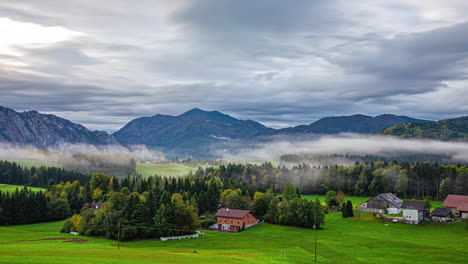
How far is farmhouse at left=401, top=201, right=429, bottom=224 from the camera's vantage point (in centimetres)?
10292

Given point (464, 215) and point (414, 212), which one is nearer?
point (414, 212)

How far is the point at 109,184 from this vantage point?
6683 inches

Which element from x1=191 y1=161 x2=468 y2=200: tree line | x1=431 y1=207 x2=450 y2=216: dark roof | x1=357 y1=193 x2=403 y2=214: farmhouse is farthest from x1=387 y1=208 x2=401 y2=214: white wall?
x1=191 y1=161 x2=468 y2=200: tree line

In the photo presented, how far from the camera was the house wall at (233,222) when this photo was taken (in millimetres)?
Result: 105125

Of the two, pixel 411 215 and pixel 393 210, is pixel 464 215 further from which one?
pixel 393 210

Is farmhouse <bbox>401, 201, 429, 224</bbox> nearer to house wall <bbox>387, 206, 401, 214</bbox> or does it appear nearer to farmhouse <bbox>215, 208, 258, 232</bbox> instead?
house wall <bbox>387, 206, 401, 214</bbox>

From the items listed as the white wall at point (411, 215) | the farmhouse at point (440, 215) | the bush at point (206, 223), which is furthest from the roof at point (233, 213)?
the farmhouse at point (440, 215)

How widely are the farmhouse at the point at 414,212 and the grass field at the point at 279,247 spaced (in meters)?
4.28

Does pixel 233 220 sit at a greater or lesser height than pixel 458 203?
lesser

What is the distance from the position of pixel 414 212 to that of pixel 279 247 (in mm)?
54920

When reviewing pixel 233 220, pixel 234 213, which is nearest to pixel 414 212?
pixel 234 213

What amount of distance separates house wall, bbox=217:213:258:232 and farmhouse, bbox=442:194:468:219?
61590 mm

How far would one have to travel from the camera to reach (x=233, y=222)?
105875mm

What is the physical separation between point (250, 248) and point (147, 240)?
2886 centimetres
